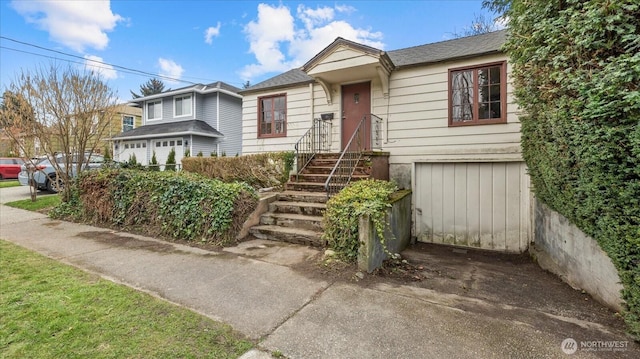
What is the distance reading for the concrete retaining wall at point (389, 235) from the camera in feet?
12.1

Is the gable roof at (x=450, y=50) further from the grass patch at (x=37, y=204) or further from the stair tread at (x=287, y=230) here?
the grass patch at (x=37, y=204)

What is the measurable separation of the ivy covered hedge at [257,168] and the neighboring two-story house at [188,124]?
9050 mm

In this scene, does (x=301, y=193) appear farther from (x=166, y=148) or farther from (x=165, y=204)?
(x=166, y=148)

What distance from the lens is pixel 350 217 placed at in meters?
3.92

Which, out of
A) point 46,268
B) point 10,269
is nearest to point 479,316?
point 46,268

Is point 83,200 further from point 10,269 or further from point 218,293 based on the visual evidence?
point 218,293

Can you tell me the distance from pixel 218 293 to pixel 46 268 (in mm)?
2595

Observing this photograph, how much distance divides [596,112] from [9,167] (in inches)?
1020

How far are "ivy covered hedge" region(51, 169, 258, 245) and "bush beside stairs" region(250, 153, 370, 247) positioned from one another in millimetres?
480

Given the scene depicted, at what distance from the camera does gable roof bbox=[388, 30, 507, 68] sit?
6.21 meters

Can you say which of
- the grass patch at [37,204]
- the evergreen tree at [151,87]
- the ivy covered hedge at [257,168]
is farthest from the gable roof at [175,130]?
the evergreen tree at [151,87]

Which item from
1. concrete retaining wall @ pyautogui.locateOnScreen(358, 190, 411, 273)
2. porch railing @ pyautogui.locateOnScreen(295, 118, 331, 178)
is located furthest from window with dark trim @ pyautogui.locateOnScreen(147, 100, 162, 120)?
concrete retaining wall @ pyautogui.locateOnScreen(358, 190, 411, 273)

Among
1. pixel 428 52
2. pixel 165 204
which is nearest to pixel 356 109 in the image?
pixel 428 52

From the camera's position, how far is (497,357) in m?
2.06
